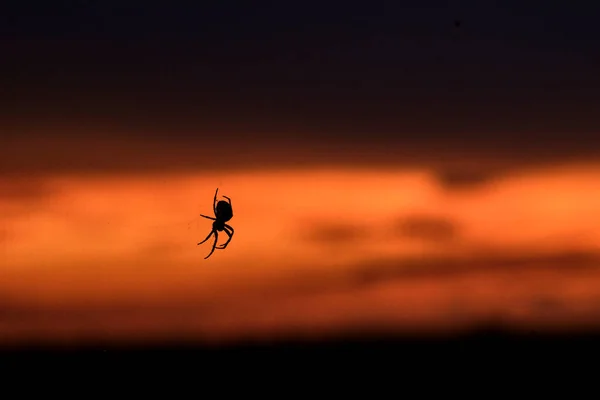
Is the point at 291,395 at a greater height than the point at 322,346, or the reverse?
the point at 322,346

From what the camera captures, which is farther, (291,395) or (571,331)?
(571,331)

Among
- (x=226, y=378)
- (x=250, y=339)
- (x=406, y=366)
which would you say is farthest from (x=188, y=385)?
(x=406, y=366)

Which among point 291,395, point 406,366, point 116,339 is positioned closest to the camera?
point 291,395

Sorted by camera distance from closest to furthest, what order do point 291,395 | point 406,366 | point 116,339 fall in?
point 291,395 < point 116,339 < point 406,366

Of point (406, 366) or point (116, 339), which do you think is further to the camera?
point (406, 366)

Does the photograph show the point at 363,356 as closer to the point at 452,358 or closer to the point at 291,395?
the point at 452,358

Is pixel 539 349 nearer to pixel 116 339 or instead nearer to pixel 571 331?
pixel 571 331

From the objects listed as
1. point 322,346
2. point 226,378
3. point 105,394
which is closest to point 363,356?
point 322,346

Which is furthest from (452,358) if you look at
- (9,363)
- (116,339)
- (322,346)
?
(9,363)

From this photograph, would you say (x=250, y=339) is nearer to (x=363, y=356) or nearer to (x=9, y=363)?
(x=363, y=356)
